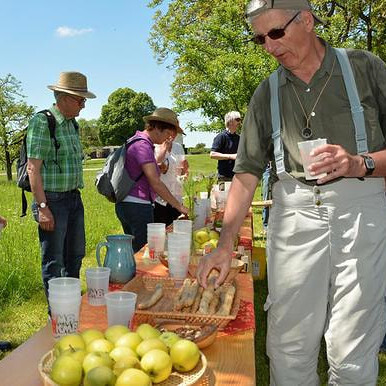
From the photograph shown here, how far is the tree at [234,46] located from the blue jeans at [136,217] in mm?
12609

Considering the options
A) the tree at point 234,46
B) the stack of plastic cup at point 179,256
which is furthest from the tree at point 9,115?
the stack of plastic cup at point 179,256

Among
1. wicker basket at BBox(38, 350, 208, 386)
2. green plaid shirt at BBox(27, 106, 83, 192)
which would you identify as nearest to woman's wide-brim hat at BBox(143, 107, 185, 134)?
green plaid shirt at BBox(27, 106, 83, 192)

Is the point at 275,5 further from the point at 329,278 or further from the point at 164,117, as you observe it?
the point at 164,117

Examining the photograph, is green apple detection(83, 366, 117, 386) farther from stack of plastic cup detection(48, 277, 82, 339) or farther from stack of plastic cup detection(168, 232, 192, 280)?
stack of plastic cup detection(168, 232, 192, 280)

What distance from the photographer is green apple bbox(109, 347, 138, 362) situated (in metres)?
1.19

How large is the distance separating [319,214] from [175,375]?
0.94 meters

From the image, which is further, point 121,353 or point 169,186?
point 169,186

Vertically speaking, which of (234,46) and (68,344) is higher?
(234,46)

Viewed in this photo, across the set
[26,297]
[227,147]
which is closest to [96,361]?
[26,297]

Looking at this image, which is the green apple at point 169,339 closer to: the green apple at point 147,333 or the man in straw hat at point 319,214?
the green apple at point 147,333

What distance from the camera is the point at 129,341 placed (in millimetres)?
1266

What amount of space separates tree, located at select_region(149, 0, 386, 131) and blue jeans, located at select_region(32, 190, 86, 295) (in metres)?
12.7

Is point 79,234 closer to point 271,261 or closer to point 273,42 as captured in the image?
point 271,261

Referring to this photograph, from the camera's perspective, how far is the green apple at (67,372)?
111cm
